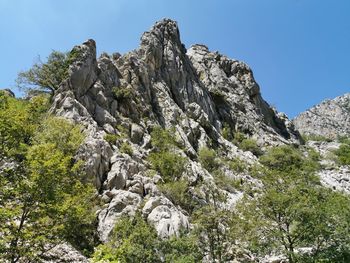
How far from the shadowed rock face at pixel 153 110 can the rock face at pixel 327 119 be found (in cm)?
4683

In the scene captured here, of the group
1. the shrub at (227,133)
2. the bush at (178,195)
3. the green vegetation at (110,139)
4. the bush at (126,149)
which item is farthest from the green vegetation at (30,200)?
the shrub at (227,133)

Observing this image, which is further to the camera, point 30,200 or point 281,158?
point 281,158

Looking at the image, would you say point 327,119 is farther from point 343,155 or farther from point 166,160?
point 166,160

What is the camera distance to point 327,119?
514ft

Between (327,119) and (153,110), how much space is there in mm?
115710

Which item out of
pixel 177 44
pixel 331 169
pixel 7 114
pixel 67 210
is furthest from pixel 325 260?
pixel 177 44

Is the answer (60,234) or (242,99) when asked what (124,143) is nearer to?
(60,234)

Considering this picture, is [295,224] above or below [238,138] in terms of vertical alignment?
below

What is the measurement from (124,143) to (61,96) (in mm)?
12112

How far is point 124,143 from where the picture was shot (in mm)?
44312

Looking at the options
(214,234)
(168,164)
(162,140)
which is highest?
(162,140)

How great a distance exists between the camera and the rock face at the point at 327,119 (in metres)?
149

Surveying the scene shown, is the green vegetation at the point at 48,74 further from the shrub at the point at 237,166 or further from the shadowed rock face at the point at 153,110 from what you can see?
the shrub at the point at 237,166

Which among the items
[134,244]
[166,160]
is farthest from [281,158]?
[134,244]
